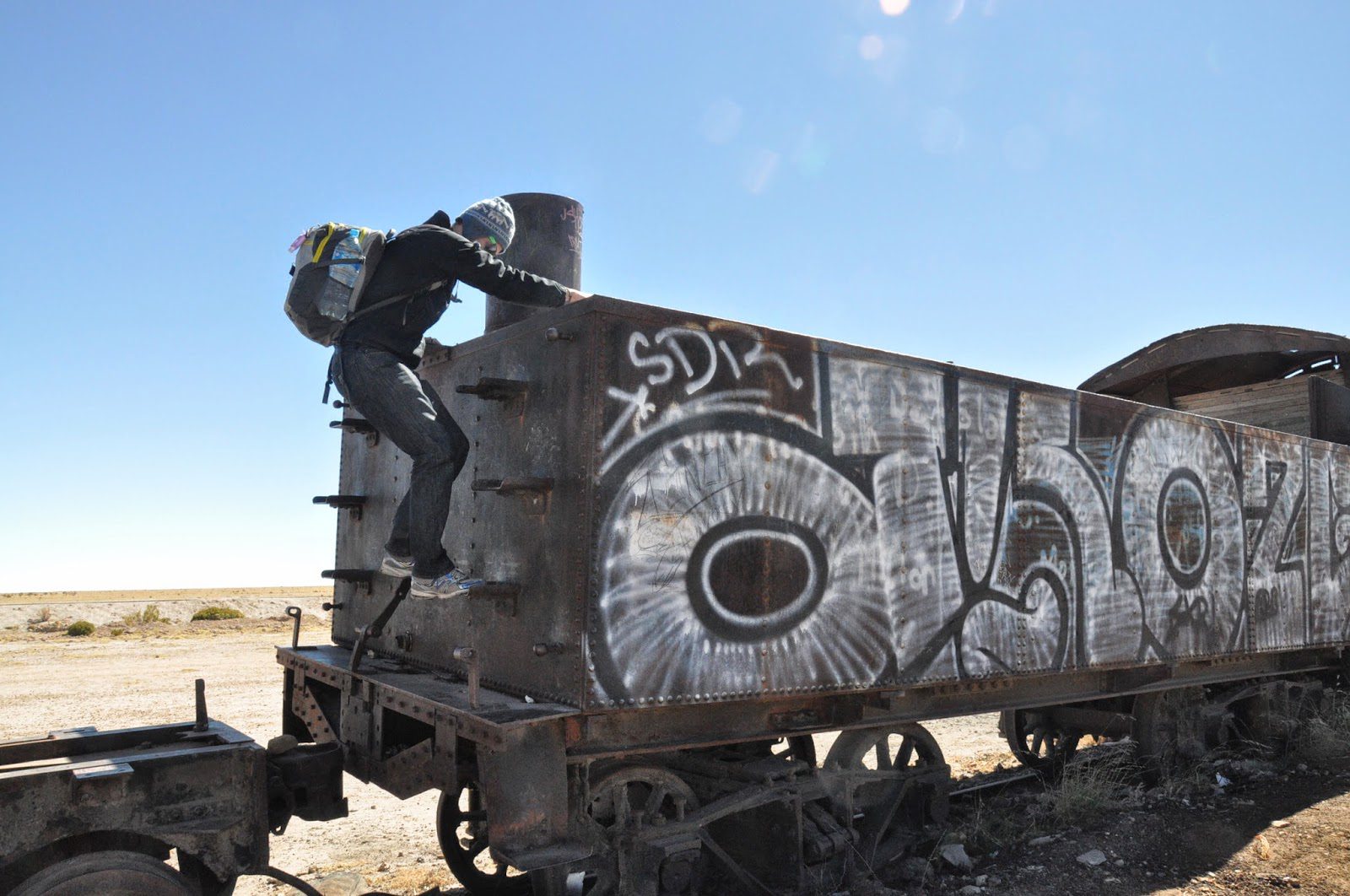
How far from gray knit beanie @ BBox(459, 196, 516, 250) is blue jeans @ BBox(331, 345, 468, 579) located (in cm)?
81

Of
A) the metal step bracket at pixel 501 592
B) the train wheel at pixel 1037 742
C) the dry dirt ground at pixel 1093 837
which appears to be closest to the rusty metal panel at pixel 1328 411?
the dry dirt ground at pixel 1093 837

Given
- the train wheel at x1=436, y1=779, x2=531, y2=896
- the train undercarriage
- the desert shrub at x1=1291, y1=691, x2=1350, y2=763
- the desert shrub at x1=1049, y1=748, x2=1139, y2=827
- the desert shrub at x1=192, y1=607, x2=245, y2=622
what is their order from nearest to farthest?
the train undercarriage → the train wheel at x1=436, y1=779, x2=531, y2=896 → the desert shrub at x1=1049, y1=748, x2=1139, y2=827 → the desert shrub at x1=1291, y1=691, x2=1350, y2=763 → the desert shrub at x1=192, y1=607, x2=245, y2=622

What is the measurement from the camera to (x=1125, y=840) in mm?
6598

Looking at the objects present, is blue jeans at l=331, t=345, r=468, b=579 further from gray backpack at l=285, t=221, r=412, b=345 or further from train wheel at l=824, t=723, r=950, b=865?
train wheel at l=824, t=723, r=950, b=865

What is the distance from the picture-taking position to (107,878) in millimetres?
3512

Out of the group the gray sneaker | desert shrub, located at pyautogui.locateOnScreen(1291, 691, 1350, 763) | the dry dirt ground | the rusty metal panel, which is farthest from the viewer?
the rusty metal panel

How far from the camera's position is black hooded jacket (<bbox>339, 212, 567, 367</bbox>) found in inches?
181

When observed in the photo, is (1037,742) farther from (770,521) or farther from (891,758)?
(770,521)

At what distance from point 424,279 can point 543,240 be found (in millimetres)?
1390

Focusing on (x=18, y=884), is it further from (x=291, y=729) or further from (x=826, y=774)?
(x=826, y=774)

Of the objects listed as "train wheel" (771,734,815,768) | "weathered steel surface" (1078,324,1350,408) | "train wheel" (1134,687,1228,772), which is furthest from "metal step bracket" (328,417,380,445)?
"weathered steel surface" (1078,324,1350,408)

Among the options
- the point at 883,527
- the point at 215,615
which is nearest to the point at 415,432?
the point at 883,527

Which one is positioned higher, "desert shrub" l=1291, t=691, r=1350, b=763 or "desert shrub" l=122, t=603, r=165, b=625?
"desert shrub" l=1291, t=691, r=1350, b=763

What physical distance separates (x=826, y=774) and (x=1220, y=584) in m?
4.60
